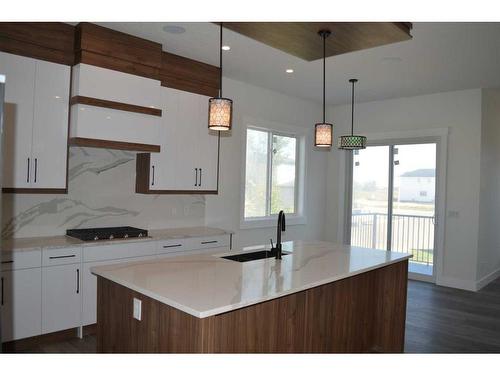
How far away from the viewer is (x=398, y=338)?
11.1ft

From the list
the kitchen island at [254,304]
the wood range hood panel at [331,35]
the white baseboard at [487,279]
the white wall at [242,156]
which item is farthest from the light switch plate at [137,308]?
the white baseboard at [487,279]

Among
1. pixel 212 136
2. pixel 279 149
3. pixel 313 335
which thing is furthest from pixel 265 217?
pixel 313 335

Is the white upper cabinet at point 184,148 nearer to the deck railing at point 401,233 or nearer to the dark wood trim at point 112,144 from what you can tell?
the dark wood trim at point 112,144

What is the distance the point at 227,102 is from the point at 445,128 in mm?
4427

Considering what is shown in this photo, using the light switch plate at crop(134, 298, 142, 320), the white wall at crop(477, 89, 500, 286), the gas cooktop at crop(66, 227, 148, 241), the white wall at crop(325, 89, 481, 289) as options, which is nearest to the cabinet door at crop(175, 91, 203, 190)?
the gas cooktop at crop(66, 227, 148, 241)

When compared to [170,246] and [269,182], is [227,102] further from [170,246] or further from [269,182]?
[269,182]

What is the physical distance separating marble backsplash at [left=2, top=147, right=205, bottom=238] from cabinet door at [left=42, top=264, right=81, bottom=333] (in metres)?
0.60

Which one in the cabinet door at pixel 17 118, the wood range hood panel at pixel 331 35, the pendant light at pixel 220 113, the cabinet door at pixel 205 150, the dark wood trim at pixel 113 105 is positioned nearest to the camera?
the wood range hood panel at pixel 331 35

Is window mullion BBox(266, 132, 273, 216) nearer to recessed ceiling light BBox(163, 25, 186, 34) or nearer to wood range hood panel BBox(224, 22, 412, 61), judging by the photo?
recessed ceiling light BBox(163, 25, 186, 34)

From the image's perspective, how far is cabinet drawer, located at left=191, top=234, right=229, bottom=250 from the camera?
173 inches

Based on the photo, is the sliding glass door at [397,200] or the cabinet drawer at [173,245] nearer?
the cabinet drawer at [173,245]

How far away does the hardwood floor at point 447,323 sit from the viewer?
3506 mm

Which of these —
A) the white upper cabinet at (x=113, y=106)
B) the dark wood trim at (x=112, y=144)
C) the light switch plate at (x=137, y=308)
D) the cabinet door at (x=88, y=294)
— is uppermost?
the white upper cabinet at (x=113, y=106)

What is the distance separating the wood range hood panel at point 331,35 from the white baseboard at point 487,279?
4435mm
